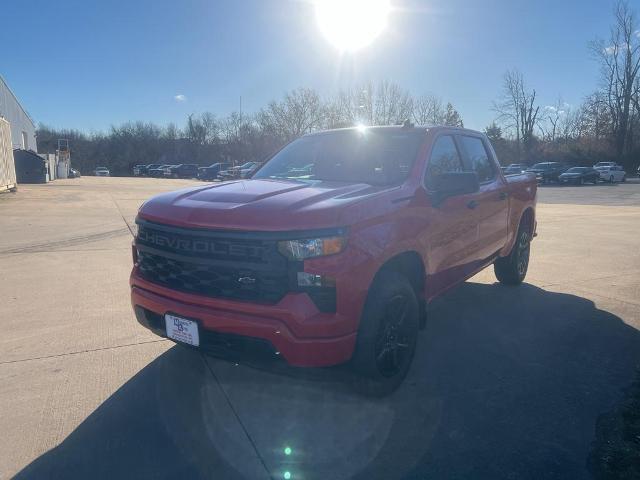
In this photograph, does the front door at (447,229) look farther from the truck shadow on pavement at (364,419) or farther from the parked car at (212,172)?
the parked car at (212,172)

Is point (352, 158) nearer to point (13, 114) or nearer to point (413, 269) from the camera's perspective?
point (413, 269)

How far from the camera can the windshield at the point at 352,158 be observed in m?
4.21

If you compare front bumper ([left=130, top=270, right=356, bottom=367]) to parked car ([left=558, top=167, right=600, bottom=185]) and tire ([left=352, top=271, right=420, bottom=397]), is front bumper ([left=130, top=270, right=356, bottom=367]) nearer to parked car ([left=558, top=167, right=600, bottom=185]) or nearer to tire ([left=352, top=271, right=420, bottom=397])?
tire ([left=352, top=271, right=420, bottom=397])

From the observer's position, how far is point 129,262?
798 centimetres

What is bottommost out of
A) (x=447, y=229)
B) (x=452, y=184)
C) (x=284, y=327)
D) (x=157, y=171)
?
(x=284, y=327)

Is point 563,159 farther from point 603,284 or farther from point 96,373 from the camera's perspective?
point 96,373

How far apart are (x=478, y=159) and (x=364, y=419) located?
132 inches

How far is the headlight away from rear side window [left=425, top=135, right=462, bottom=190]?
144 centimetres

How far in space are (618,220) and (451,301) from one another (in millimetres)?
10545

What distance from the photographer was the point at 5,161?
23516 millimetres

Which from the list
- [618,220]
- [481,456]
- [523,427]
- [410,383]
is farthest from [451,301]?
[618,220]

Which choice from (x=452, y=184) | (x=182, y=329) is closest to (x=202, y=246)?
(x=182, y=329)

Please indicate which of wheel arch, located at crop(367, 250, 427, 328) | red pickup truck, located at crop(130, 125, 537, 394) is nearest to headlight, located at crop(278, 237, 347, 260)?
red pickup truck, located at crop(130, 125, 537, 394)

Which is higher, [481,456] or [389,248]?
[389,248]
